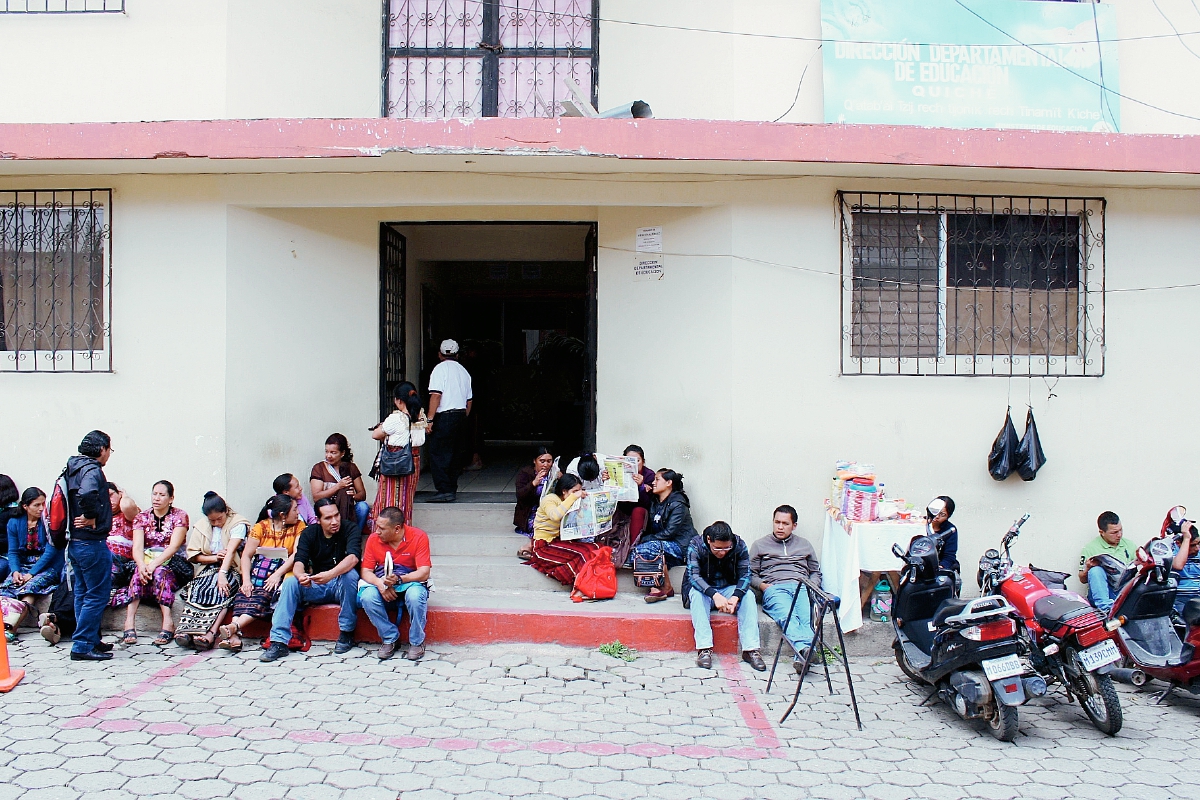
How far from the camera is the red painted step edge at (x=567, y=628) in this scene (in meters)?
5.90

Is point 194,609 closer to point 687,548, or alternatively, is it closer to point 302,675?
point 302,675

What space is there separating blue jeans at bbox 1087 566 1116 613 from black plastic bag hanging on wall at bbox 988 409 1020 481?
938mm

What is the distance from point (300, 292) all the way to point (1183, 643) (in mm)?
6769

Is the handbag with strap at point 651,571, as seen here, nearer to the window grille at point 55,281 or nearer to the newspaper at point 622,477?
the newspaper at point 622,477

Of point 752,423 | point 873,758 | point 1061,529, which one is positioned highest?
point 752,423

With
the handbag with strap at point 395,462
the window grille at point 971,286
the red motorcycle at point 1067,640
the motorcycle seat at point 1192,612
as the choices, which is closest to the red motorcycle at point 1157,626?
the motorcycle seat at point 1192,612

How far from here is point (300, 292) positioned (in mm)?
7227

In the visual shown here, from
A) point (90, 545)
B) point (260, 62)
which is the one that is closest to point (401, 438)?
point (90, 545)

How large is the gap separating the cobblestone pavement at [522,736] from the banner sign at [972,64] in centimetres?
414

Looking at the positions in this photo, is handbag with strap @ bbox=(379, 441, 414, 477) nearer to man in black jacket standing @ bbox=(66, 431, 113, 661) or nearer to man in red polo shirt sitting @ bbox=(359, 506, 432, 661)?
man in red polo shirt sitting @ bbox=(359, 506, 432, 661)

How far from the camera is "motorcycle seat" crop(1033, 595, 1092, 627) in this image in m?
A: 4.62

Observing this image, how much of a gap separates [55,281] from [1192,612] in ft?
27.2

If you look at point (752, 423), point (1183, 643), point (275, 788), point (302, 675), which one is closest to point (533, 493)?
point (752, 423)

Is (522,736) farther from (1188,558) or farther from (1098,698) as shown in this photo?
(1188,558)
